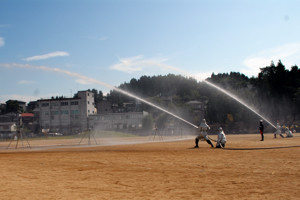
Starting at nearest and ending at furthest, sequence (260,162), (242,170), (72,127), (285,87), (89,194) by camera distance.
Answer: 1. (89,194)
2. (242,170)
3. (260,162)
4. (285,87)
5. (72,127)

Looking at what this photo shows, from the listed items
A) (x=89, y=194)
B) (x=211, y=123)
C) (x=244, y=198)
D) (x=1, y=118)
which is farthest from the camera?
(x=1, y=118)

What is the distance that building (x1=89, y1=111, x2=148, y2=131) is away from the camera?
112 metres

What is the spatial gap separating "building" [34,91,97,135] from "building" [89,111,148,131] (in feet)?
12.9

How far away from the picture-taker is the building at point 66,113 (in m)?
113

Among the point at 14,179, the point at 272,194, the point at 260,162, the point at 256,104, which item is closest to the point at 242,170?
the point at 260,162

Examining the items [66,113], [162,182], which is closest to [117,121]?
[66,113]

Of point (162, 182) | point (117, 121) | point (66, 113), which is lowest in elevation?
point (162, 182)

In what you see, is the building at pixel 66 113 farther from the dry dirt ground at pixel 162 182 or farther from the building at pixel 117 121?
the dry dirt ground at pixel 162 182

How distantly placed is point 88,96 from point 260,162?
10757 cm

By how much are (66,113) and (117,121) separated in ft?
71.1

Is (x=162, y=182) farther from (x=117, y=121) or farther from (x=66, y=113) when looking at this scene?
(x=66, y=113)

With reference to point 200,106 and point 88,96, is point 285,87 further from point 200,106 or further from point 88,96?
point 88,96

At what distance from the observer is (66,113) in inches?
4555

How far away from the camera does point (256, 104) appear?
290ft
